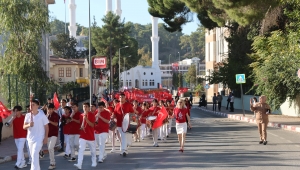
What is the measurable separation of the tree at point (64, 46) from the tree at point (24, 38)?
7483 cm

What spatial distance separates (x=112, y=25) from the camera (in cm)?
8469

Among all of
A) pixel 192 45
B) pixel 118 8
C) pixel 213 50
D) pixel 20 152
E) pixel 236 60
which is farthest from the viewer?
pixel 192 45

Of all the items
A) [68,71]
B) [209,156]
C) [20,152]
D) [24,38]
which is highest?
[24,38]

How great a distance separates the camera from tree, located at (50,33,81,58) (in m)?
103

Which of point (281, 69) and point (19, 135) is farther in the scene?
point (281, 69)

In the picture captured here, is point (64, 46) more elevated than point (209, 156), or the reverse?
point (64, 46)

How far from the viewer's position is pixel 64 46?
104m

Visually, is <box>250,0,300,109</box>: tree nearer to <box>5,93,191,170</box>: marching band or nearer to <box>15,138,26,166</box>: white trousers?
<box>5,93,191,170</box>: marching band

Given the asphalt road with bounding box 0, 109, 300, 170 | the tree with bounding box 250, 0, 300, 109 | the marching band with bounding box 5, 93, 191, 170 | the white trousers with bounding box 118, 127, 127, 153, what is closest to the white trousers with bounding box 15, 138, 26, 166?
the marching band with bounding box 5, 93, 191, 170

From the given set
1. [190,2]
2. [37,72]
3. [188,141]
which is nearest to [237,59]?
[190,2]

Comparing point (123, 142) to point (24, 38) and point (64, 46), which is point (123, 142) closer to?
point (24, 38)

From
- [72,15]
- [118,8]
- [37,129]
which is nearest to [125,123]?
[37,129]

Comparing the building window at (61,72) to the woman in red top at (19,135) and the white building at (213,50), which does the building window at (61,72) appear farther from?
the woman in red top at (19,135)

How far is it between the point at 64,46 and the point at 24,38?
75.9m
